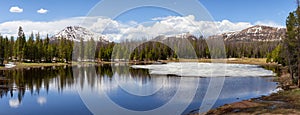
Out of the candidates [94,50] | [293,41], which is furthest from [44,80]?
[94,50]

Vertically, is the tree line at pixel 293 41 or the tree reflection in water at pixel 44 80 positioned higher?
the tree line at pixel 293 41

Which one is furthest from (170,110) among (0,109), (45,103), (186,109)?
(0,109)

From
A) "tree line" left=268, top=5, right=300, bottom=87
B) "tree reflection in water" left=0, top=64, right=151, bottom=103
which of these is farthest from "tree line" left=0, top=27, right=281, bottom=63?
"tree line" left=268, top=5, right=300, bottom=87

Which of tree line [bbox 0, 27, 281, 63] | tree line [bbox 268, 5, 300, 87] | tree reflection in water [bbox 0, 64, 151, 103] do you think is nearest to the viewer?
tree line [bbox 268, 5, 300, 87]

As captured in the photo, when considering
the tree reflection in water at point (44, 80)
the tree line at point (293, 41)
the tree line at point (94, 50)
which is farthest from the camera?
the tree line at point (94, 50)

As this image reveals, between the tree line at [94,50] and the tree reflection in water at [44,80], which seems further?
the tree line at [94,50]

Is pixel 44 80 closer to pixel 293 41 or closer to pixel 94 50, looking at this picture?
pixel 293 41

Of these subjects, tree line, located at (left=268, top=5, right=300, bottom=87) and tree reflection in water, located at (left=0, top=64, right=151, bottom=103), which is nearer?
tree line, located at (left=268, top=5, right=300, bottom=87)

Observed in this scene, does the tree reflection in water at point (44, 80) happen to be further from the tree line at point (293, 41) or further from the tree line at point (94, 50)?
the tree line at point (94, 50)

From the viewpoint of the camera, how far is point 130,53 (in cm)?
12019

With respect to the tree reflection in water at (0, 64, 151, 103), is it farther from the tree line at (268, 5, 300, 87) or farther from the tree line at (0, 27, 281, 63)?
the tree line at (0, 27, 281, 63)

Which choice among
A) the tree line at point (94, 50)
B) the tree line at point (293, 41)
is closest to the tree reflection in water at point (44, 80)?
the tree line at point (293, 41)

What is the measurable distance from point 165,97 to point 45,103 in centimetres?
1093

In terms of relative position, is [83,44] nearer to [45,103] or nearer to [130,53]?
[130,53]
